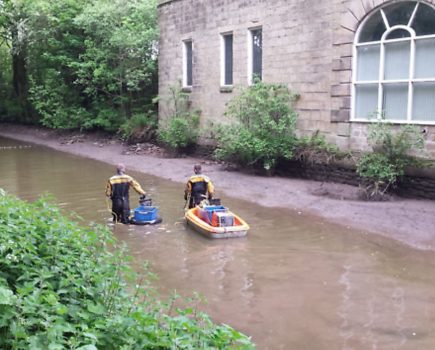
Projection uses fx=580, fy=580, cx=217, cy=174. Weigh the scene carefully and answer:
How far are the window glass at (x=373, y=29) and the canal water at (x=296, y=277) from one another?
491 cm

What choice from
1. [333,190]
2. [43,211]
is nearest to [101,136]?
[333,190]

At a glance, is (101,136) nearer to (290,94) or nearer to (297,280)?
(290,94)

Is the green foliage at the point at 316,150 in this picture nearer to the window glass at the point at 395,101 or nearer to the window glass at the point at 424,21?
the window glass at the point at 395,101

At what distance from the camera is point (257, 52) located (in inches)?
707

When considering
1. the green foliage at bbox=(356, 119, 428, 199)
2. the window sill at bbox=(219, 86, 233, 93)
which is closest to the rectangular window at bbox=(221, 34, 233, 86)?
the window sill at bbox=(219, 86, 233, 93)

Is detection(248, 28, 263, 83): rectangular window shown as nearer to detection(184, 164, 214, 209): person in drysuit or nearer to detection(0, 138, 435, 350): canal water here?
detection(0, 138, 435, 350): canal water

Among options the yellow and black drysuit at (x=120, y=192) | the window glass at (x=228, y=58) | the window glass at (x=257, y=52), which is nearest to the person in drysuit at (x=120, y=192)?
the yellow and black drysuit at (x=120, y=192)

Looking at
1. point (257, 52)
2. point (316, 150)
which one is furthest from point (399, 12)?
point (257, 52)

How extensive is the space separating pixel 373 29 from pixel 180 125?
849 cm

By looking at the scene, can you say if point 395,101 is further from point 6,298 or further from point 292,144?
point 6,298

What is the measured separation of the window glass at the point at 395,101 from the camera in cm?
1338

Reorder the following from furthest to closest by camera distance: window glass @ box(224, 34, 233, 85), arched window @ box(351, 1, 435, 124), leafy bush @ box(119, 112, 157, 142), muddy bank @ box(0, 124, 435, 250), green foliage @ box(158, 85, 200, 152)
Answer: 1. leafy bush @ box(119, 112, 157, 142)
2. green foliage @ box(158, 85, 200, 152)
3. window glass @ box(224, 34, 233, 85)
4. arched window @ box(351, 1, 435, 124)
5. muddy bank @ box(0, 124, 435, 250)

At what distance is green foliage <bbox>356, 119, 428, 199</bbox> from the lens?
12.8 metres

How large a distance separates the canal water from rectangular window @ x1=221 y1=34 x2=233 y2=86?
21.7ft
